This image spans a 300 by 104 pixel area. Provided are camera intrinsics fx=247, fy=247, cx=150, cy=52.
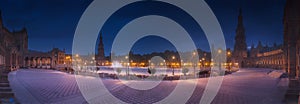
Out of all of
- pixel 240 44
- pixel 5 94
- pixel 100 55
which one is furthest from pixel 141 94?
pixel 100 55

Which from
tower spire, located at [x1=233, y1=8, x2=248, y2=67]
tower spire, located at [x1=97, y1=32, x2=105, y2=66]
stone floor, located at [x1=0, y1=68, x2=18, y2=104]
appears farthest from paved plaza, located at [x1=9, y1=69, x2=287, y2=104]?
tower spire, located at [x1=97, y1=32, x2=105, y2=66]

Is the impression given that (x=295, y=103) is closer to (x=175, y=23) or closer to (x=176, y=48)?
(x=175, y=23)

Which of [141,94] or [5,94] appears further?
[141,94]

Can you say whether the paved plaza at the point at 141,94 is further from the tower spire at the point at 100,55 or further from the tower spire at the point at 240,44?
the tower spire at the point at 100,55

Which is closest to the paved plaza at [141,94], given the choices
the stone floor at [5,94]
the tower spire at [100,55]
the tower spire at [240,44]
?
the stone floor at [5,94]

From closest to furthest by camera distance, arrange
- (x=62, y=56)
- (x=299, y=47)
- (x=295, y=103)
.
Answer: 1. (x=295, y=103)
2. (x=299, y=47)
3. (x=62, y=56)

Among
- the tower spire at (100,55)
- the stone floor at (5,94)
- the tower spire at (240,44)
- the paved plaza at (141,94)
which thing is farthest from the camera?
the tower spire at (100,55)

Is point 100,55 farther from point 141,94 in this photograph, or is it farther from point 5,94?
point 5,94

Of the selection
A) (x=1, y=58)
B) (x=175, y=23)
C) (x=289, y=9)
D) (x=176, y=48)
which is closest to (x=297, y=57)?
(x=289, y=9)

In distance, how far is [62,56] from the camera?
385ft

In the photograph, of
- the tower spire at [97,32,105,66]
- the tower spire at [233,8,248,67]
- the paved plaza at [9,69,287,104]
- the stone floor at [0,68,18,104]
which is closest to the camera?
the stone floor at [0,68,18,104]

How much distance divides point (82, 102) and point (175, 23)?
65.3 m

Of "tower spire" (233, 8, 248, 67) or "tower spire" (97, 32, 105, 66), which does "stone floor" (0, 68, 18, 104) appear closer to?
"tower spire" (233, 8, 248, 67)

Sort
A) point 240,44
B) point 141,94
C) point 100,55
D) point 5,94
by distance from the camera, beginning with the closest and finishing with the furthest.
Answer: point 5,94 → point 141,94 → point 240,44 → point 100,55
